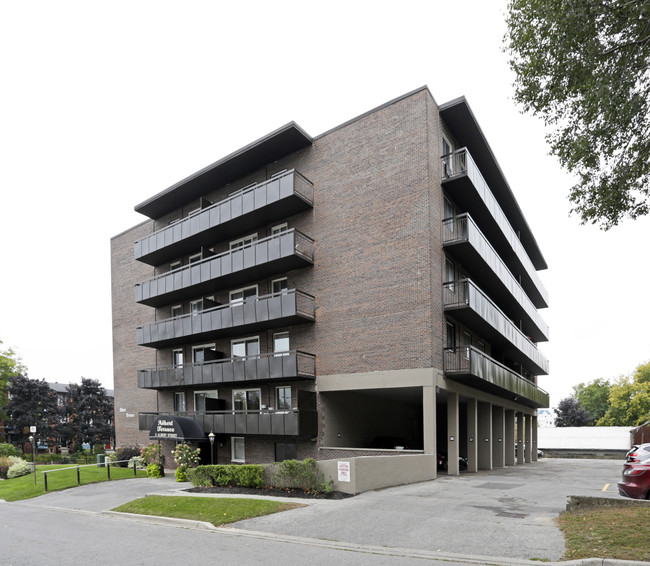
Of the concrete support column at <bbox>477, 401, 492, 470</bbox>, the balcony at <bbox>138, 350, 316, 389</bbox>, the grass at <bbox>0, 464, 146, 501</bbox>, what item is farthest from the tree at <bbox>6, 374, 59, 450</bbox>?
the concrete support column at <bbox>477, 401, 492, 470</bbox>

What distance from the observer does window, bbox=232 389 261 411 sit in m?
27.4

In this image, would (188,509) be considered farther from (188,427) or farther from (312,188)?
(312,188)

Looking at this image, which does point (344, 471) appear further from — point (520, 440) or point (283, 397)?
point (520, 440)

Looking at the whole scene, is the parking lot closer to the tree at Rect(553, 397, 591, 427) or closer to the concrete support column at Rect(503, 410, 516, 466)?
the concrete support column at Rect(503, 410, 516, 466)

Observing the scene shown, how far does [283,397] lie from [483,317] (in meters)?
10.5

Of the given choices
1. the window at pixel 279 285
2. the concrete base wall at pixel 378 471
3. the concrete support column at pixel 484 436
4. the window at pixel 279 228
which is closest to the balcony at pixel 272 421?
the window at pixel 279 285

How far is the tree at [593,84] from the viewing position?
34.4 ft

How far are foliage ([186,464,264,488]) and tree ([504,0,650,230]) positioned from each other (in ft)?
44.2

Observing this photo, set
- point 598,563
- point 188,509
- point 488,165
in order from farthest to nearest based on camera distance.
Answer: point 488,165
point 188,509
point 598,563

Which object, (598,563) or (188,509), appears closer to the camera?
(598,563)

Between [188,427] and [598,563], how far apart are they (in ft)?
70.9

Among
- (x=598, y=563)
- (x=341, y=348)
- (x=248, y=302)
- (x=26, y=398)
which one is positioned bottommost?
(x=26, y=398)

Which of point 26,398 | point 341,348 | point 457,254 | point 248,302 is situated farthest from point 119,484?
point 26,398

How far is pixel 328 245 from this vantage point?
2534 centimetres
